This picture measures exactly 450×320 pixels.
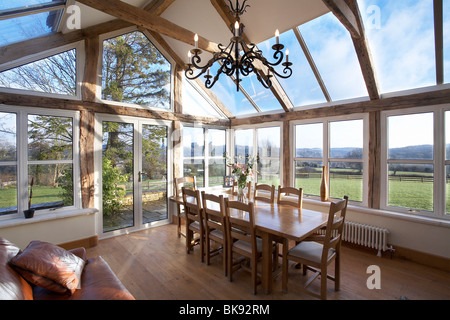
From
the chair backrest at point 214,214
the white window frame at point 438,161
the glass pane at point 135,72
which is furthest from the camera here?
the glass pane at point 135,72

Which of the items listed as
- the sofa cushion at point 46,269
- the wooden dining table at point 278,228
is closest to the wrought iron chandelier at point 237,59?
the wooden dining table at point 278,228

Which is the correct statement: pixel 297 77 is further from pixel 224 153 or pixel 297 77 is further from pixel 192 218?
pixel 192 218

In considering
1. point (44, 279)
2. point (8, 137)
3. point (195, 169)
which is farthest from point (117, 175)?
point (44, 279)

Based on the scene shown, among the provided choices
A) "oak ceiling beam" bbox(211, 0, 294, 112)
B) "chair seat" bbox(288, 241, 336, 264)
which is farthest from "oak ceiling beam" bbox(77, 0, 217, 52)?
"chair seat" bbox(288, 241, 336, 264)

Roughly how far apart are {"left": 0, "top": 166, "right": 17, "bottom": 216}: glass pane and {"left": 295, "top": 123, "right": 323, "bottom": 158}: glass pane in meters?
4.72

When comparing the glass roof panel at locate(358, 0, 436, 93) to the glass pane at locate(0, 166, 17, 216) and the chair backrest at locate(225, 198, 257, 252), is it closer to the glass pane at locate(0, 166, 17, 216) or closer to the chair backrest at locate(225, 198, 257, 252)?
the chair backrest at locate(225, 198, 257, 252)

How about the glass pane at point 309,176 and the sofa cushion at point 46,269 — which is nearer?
the sofa cushion at point 46,269

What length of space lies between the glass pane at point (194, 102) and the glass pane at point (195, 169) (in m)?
1.11

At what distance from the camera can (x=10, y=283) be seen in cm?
135

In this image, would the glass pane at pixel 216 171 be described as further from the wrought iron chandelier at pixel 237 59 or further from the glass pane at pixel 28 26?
the glass pane at pixel 28 26

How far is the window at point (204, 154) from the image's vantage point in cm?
511

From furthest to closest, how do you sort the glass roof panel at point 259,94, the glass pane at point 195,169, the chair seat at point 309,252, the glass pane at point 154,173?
the glass pane at point 195,169
the glass roof panel at point 259,94
the glass pane at point 154,173
the chair seat at point 309,252
